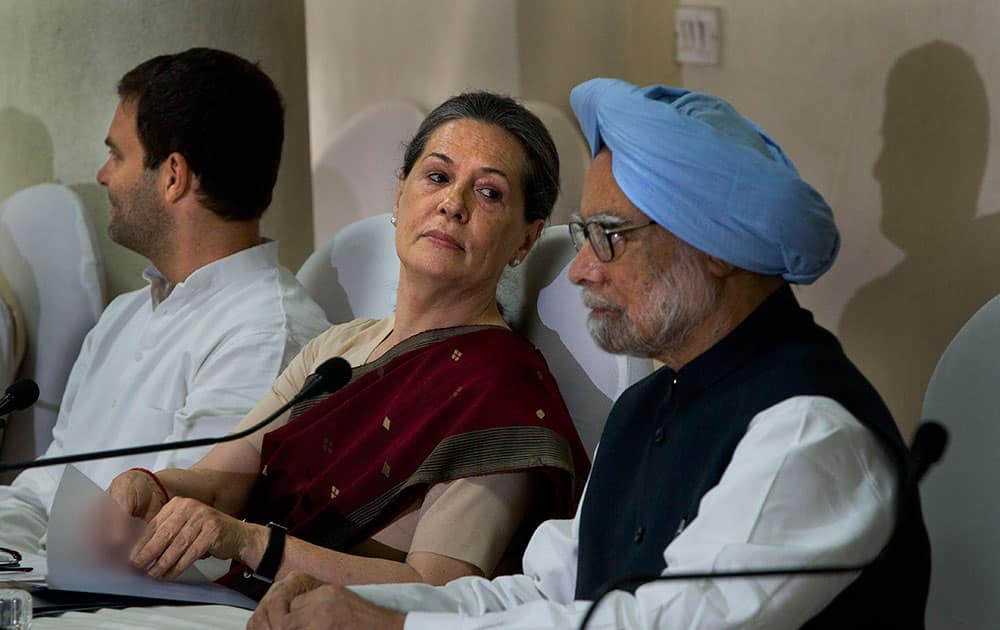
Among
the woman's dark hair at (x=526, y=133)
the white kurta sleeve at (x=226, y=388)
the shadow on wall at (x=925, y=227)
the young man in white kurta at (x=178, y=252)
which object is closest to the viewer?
the woman's dark hair at (x=526, y=133)

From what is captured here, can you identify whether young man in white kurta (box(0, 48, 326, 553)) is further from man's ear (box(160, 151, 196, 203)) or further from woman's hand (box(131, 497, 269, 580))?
woman's hand (box(131, 497, 269, 580))

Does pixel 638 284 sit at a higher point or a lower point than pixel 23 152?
higher

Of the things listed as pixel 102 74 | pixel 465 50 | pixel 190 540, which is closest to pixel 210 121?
pixel 102 74

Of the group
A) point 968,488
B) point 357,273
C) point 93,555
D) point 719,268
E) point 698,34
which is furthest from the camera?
point 698,34

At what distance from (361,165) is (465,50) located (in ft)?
1.91

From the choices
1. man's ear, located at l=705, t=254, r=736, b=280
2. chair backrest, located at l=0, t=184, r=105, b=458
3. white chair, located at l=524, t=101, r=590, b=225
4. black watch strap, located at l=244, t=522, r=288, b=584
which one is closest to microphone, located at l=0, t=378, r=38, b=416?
black watch strap, located at l=244, t=522, r=288, b=584

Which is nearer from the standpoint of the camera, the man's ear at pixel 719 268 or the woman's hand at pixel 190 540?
the man's ear at pixel 719 268

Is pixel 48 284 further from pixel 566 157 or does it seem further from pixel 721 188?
pixel 721 188

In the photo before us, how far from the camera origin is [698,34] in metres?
3.99

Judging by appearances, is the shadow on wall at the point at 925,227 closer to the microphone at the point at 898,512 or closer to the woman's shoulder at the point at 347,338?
the woman's shoulder at the point at 347,338

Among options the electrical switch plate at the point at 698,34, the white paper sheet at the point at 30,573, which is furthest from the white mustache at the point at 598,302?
the electrical switch plate at the point at 698,34

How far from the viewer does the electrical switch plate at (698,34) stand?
3961 millimetres

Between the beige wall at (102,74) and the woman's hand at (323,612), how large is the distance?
7.83 ft

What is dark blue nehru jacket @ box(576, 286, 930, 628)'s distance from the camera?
5.40ft
